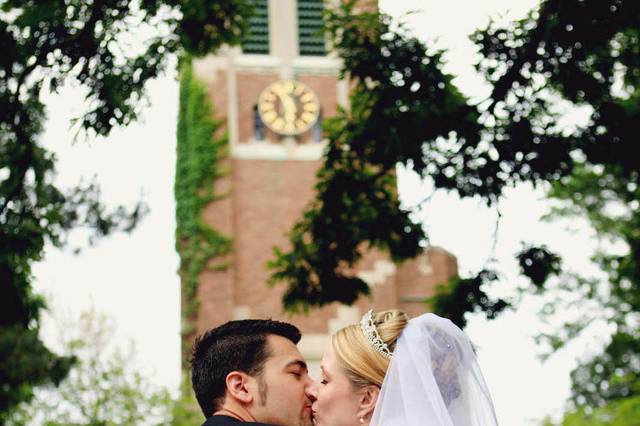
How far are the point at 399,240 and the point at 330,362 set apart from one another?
726 cm

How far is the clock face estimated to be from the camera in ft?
107

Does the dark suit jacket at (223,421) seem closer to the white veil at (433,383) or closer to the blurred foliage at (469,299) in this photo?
the white veil at (433,383)

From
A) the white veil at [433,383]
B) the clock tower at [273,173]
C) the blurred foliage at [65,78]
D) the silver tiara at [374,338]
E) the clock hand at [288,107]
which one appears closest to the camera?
the white veil at [433,383]

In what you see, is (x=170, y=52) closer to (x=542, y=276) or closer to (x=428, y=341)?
(x=542, y=276)

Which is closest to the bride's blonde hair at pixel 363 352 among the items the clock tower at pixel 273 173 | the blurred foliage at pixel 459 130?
the blurred foliage at pixel 459 130

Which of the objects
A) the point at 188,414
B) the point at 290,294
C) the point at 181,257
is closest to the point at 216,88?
the point at 181,257

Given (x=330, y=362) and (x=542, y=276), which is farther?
(x=542, y=276)

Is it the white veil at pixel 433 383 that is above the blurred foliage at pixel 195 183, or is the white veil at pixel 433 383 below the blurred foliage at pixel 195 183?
below

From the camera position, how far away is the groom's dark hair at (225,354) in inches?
176

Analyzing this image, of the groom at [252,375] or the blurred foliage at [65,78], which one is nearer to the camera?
the groom at [252,375]

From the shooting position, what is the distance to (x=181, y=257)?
31594 millimetres

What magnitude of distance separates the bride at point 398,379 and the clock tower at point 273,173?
2605 centimetres

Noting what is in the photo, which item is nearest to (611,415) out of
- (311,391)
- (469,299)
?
(469,299)

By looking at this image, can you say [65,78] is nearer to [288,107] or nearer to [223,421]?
[223,421]
